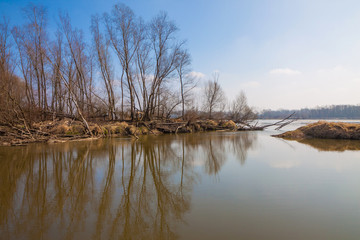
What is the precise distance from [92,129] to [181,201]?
12826 millimetres

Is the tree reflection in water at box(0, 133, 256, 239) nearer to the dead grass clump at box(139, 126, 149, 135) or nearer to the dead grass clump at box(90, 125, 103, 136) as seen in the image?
the dead grass clump at box(90, 125, 103, 136)

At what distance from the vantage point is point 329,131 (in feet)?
42.5

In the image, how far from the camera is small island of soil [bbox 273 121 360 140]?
40.0ft

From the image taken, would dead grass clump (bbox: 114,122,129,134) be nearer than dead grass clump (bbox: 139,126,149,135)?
Yes

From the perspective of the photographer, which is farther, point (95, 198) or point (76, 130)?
point (76, 130)

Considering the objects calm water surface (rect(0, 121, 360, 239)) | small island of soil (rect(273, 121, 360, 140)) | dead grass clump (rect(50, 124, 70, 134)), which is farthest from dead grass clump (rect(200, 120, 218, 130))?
calm water surface (rect(0, 121, 360, 239))

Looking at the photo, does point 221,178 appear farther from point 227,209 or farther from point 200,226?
point 200,226

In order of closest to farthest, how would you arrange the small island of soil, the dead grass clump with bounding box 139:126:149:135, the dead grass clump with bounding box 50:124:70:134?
the small island of soil, the dead grass clump with bounding box 50:124:70:134, the dead grass clump with bounding box 139:126:149:135

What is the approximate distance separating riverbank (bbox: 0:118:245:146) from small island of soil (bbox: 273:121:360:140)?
31.0ft

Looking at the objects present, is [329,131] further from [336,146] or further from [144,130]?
[144,130]

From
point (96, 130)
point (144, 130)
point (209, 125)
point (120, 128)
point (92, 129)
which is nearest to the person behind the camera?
point (92, 129)

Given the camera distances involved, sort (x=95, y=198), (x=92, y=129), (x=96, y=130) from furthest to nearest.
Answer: (x=96, y=130) → (x=92, y=129) → (x=95, y=198)

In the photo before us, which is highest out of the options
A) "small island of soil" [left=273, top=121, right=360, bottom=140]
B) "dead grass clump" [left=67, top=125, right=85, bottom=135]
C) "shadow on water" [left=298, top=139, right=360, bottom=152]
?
"dead grass clump" [left=67, top=125, right=85, bottom=135]

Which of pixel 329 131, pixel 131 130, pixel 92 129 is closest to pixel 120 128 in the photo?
pixel 131 130
